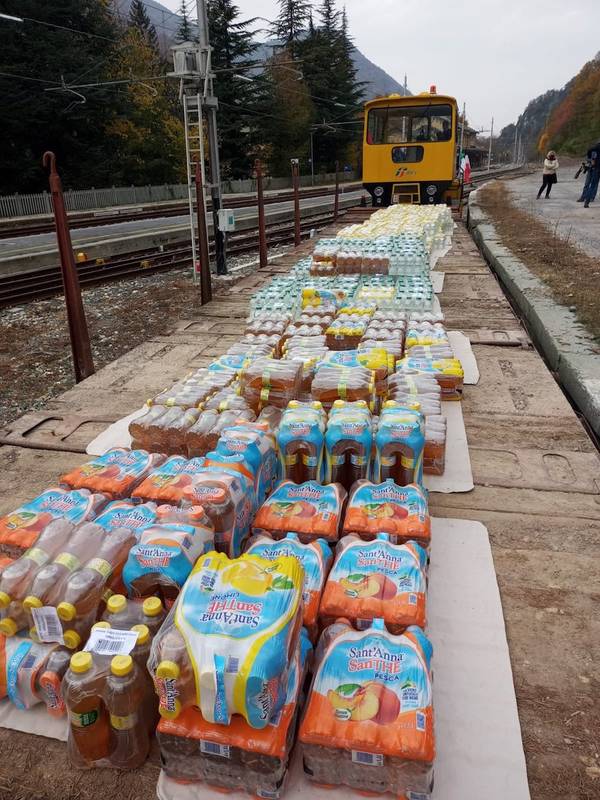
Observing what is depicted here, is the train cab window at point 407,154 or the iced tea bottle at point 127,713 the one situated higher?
the train cab window at point 407,154

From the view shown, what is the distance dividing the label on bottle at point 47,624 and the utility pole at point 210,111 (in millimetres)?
9729

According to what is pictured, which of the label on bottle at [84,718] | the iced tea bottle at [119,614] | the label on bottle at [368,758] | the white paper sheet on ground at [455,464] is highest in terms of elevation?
the iced tea bottle at [119,614]

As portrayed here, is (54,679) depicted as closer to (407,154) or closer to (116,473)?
(116,473)

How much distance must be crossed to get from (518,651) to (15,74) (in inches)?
1389

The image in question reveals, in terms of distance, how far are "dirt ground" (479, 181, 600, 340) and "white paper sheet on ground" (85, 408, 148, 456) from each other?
5.13 m

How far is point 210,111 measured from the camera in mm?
10828

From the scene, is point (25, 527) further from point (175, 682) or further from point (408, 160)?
point (408, 160)

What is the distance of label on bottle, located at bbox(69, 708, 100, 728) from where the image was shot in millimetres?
2039

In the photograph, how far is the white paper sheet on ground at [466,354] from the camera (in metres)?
5.83

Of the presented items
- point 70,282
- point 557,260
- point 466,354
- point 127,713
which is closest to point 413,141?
point 557,260

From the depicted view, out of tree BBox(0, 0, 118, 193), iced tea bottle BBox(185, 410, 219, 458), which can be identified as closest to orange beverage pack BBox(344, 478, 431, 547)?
iced tea bottle BBox(185, 410, 219, 458)

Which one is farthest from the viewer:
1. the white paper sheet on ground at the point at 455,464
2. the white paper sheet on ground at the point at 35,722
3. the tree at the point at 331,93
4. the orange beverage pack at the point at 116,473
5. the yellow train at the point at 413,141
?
the tree at the point at 331,93

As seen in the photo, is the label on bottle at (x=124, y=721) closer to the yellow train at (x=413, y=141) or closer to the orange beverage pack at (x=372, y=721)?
the orange beverage pack at (x=372, y=721)

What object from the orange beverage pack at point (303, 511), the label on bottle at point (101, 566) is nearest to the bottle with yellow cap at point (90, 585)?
the label on bottle at point (101, 566)
